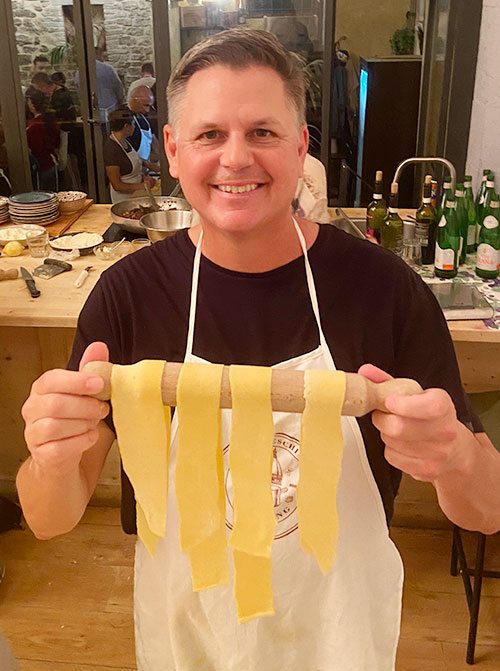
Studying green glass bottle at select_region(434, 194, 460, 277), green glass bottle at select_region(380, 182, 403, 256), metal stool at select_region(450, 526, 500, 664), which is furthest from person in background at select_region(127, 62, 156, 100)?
metal stool at select_region(450, 526, 500, 664)

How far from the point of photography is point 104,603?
2.21 m

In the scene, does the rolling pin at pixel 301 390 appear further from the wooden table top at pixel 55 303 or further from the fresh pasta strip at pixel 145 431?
the wooden table top at pixel 55 303

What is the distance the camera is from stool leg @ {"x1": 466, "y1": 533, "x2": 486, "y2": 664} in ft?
6.26

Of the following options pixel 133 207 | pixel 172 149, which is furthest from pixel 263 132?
pixel 133 207

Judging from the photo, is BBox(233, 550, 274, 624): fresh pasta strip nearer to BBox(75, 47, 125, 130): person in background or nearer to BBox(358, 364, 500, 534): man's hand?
BBox(358, 364, 500, 534): man's hand

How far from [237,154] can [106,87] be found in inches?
163

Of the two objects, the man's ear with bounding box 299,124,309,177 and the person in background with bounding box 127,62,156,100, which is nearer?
the man's ear with bounding box 299,124,309,177

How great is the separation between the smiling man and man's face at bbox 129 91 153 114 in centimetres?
388

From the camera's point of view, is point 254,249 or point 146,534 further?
point 254,249

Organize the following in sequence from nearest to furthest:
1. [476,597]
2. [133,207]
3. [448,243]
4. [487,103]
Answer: [476,597], [448,243], [133,207], [487,103]

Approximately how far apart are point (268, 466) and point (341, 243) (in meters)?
0.48

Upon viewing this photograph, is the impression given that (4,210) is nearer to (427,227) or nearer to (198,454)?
(427,227)

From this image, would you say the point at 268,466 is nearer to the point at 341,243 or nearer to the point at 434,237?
the point at 341,243

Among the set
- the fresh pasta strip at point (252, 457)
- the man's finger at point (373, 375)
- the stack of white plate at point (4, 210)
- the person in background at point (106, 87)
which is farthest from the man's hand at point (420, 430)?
the person in background at point (106, 87)
